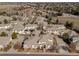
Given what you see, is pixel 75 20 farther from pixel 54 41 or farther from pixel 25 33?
pixel 25 33

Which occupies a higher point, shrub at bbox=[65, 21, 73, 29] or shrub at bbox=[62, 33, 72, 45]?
shrub at bbox=[65, 21, 73, 29]

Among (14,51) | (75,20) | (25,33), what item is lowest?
(14,51)

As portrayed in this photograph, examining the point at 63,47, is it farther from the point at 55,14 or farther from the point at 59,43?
the point at 55,14

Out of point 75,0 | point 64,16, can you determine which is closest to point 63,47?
point 64,16

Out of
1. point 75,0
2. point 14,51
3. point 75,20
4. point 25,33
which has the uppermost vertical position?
point 75,0

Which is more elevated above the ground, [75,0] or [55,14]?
[75,0]

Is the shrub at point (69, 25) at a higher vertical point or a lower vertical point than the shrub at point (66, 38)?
higher

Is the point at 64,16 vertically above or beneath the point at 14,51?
above

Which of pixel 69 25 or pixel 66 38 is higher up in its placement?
pixel 69 25
